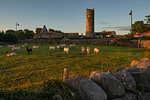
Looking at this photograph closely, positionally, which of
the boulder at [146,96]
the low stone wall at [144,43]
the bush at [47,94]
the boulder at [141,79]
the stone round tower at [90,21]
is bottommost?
the boulder at [146,96]

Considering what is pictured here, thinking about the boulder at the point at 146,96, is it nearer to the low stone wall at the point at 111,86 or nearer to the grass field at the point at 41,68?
the low stone wall at the point at 111,86

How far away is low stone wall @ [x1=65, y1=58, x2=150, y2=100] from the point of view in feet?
9.18

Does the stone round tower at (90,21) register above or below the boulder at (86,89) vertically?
above

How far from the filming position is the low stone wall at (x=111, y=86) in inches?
110

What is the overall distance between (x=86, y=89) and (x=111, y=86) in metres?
0.93

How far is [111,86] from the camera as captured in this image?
3.18 meters

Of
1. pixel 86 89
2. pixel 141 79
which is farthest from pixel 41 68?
pixel 141 79

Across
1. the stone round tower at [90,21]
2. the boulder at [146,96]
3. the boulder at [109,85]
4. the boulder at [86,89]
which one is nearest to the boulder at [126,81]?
the boulder at [109,85]

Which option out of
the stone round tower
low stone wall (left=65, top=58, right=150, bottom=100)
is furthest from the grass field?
A: the stone round tower

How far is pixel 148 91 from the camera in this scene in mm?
4176

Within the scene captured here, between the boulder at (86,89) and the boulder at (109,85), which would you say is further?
the boulder at (109,85)

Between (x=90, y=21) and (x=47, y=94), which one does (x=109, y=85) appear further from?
(x=90, y=21)

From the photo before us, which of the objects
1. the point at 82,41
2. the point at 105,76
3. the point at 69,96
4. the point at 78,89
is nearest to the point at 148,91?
the point at 105,76

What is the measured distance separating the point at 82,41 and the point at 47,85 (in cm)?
4224
